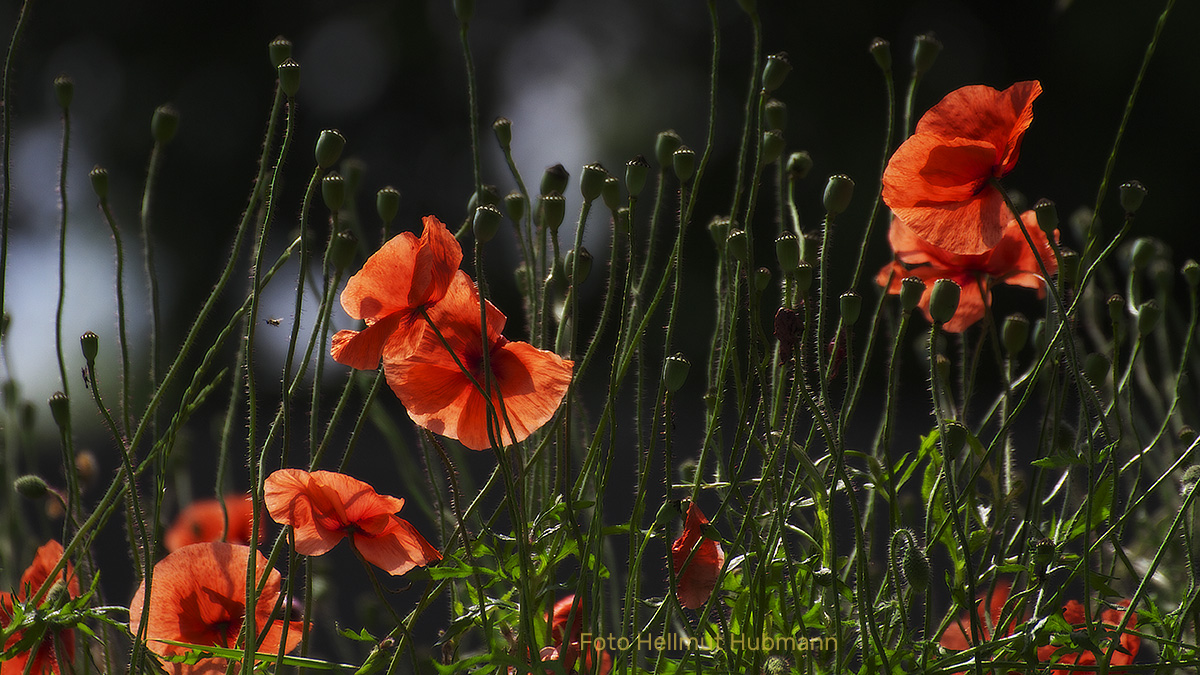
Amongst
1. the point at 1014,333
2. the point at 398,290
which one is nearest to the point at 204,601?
the point at 398,290

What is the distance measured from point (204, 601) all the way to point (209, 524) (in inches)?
18.1

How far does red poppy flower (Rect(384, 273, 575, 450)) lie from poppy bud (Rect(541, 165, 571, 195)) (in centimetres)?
9

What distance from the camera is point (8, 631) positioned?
548 millimetres

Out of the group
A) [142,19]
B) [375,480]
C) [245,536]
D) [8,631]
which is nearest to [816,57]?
[375,480]

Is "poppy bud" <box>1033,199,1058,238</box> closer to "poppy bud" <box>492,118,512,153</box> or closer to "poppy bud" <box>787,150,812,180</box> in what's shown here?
"poppy bud" <box>787,150,812,180</box>

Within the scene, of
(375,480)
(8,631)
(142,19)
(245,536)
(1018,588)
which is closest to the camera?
(8,631)

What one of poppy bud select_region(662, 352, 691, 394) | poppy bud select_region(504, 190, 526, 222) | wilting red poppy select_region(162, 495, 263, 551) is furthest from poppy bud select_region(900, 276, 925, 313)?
wilting red poppy select_region(162, 495, 263, 551)

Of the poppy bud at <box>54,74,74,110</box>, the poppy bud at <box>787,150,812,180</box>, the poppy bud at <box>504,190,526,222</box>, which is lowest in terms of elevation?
the poppy bud at <box>504,190,526,222</box>

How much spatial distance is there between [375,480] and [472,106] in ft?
9.23

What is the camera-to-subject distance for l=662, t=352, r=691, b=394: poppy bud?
0.56 metres

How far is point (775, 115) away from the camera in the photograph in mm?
729

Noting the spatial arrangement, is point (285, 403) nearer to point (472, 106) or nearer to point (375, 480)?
point (472, 106)

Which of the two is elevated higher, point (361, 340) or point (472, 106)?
point (472, 106)

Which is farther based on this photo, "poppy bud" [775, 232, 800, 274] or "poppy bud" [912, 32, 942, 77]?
"poppy bud" [912, 32, 942, 77]
